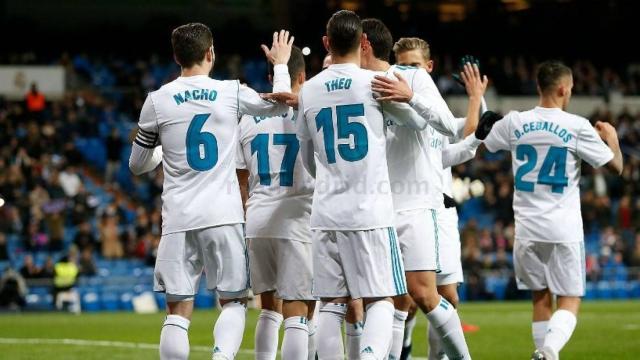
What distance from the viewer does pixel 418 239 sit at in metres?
8.35

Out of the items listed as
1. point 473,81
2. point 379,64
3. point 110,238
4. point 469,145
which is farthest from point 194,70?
point 110,238

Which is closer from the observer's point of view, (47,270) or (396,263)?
(396,263)

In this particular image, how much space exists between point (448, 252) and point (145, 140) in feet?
9.80

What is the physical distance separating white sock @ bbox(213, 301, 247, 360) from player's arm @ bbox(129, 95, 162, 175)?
48.9 inches

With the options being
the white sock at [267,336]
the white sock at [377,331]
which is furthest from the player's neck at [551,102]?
the white sock at [267,336]

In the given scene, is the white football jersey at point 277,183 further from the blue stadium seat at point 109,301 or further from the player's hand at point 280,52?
the blue stadium seat at point 109,301

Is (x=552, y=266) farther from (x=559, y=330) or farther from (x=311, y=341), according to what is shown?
(x=311, y=341)

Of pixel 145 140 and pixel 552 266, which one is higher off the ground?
pixel 145 140

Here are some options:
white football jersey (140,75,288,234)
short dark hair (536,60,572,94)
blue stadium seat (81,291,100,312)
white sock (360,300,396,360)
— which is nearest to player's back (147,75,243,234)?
white football jersey (140,75,288,234)

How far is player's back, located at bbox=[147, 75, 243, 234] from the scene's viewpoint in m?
7.89

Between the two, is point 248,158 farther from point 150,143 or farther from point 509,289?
point 509,289

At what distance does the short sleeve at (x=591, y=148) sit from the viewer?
Answer: 31.1 ft

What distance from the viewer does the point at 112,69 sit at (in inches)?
1315

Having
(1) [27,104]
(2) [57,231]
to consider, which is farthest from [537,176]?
(1) [27,104]
